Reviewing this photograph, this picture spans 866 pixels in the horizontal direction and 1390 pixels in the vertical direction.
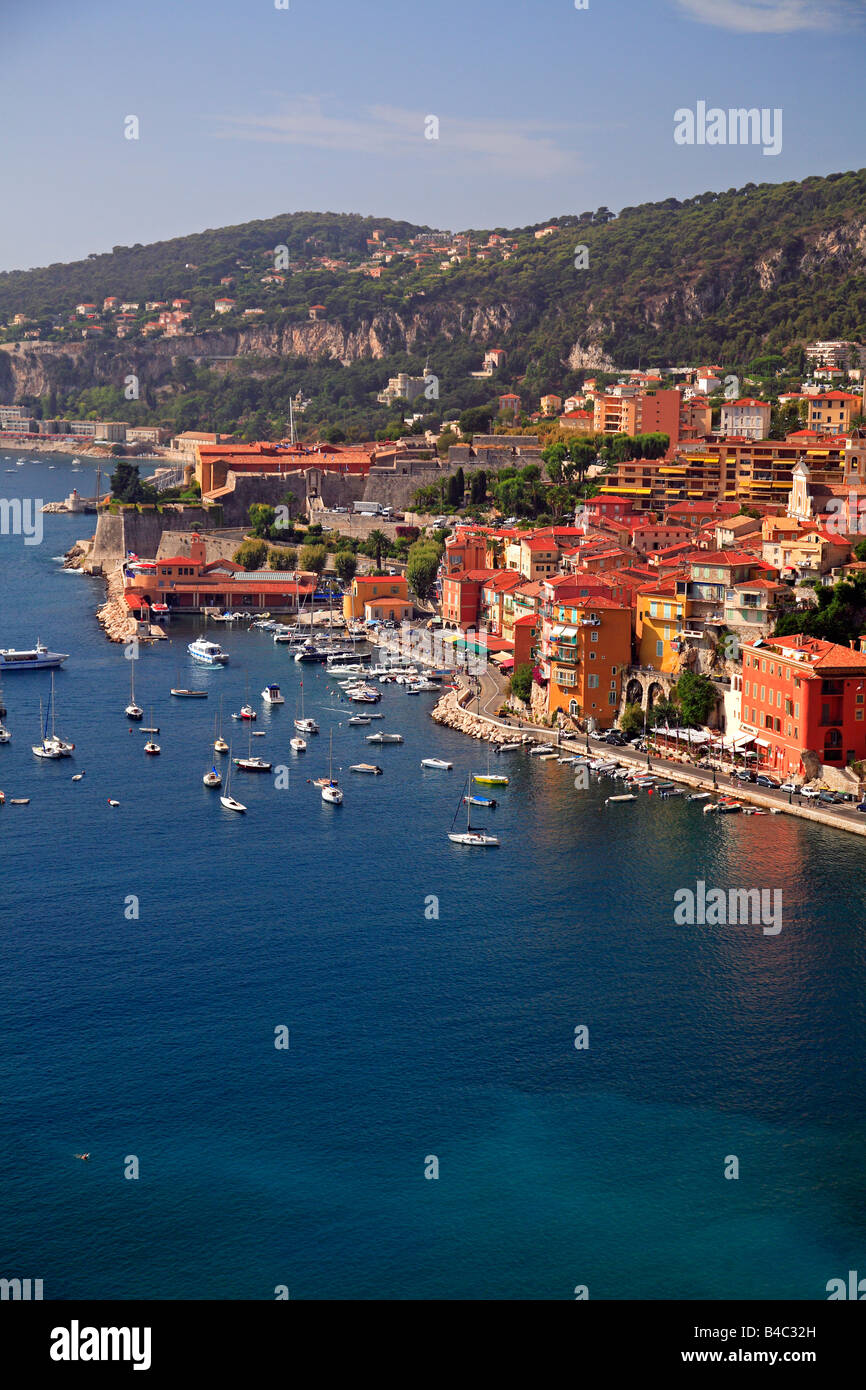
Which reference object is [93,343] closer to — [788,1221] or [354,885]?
[354,885]

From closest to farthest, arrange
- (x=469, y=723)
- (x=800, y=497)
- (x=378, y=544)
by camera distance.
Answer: (x=469, y=723) < (x=800, y=497) < (x=378, y=544)

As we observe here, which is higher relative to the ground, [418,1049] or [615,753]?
[615,753]

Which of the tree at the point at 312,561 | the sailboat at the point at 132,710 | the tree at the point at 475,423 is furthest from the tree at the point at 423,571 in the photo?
the tree at the point at 475,423

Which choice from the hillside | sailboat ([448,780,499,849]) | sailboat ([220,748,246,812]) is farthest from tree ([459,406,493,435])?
sailboat ([448,780,499,849])

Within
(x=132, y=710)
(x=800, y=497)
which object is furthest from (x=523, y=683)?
(x=800, y=497)

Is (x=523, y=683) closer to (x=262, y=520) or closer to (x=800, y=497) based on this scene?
(x=800, y=497)
